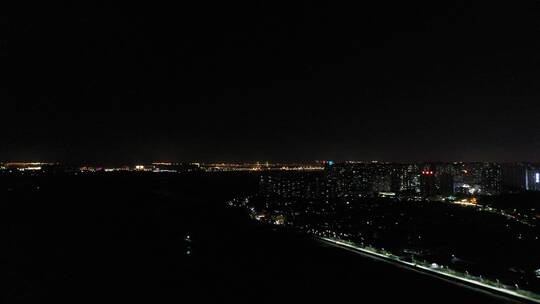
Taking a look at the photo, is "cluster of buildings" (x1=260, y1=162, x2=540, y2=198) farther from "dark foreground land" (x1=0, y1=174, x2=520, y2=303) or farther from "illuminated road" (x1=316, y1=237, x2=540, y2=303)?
"illuminated road" (x1=316, y1=237, x2=540, y2=303)

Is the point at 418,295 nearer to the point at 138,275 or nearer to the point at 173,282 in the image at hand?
the point at 173,282

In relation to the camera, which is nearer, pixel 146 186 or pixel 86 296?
pixel 86 296

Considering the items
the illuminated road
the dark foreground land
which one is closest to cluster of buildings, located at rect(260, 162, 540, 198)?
the dark foreground land

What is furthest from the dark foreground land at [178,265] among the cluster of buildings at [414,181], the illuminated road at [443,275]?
the cluster of buildings at [414,181]

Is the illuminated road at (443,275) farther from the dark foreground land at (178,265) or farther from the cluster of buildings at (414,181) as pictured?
the cluster of buildings at (414,181)

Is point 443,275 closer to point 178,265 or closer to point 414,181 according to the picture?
point 178,265

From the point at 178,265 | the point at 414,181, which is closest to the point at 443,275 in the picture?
the point at 178,265

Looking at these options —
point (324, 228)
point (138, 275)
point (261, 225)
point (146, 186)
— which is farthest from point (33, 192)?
point (138, 275)
